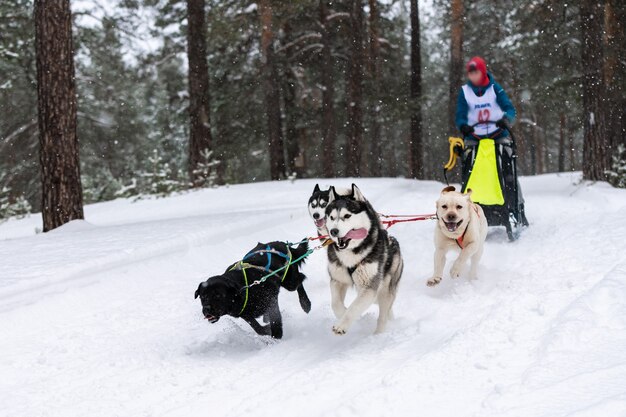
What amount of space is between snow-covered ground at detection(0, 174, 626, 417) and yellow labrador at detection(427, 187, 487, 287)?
230 mm

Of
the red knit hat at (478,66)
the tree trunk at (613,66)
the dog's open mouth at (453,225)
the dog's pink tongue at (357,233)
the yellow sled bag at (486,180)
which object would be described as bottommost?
the dog's open mouth at (453,225)

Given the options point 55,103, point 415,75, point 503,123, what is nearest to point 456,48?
point 415,75

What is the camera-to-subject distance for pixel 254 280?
15.6 ft

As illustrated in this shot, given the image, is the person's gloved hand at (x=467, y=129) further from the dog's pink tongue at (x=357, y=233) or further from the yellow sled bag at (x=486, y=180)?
the dog's pink tongue at (x=357, y=233)

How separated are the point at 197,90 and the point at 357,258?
1150cm

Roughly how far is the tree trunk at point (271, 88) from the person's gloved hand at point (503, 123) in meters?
10.8

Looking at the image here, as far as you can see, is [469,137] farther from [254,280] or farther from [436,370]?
[436,370]

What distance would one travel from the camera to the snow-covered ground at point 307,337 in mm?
3250

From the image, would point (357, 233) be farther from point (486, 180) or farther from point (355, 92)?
point (355, 92)

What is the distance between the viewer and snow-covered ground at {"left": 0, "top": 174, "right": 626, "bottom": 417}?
3.25 metres

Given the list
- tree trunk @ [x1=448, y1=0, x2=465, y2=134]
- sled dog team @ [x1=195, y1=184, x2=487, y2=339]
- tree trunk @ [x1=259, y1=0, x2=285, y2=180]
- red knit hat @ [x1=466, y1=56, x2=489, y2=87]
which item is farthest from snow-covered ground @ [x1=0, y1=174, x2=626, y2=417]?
tree trunk @ [x1=448, y1=0, x2=465, y2=134]

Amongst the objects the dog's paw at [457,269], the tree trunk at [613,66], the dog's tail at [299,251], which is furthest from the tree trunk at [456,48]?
the dog's tail at [299,251]

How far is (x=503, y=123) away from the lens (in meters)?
7.32

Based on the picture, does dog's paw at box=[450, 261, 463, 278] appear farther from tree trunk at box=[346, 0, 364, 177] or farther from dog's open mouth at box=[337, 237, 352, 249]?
tree trunk at box=[346, 0, 364, 177]
